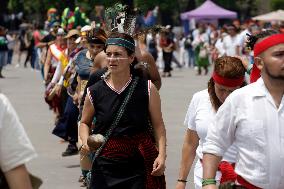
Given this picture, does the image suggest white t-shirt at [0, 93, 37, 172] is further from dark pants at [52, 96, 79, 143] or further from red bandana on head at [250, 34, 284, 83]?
dark pants at [52, 96, 79, 143]

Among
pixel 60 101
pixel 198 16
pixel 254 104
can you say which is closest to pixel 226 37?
pixel 60 101

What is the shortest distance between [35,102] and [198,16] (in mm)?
30337

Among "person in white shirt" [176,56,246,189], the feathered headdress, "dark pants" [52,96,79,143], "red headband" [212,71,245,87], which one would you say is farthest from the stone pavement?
"red headband" [212,71,245,87]

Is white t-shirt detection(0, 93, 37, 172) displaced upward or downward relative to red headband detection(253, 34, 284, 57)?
downward

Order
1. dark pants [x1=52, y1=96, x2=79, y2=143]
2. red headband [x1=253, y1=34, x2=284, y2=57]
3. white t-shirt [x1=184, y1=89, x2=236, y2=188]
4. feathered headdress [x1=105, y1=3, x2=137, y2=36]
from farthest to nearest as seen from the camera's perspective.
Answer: dark pants [x1=52, y1=96, x2=79, y2=143], feathered headdress [x1=105, y1=3, x2=137, y2=36], white t-shirt [x1=184, y1=89, x2=236, y2=188], red headband [x1=253, y1=34, x2=284, y2=57]

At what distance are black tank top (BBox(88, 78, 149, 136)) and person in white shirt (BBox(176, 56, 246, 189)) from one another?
323mm

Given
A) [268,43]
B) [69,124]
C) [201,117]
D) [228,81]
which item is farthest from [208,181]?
[69,124]

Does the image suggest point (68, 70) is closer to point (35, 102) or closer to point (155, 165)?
point (155, 165)

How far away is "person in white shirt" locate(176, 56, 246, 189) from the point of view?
6219 millimetres

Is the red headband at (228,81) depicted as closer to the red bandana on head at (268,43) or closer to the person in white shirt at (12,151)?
the red bandana on head at (268,43)

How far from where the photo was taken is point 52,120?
17734mm

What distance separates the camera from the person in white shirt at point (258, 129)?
5.02 metres

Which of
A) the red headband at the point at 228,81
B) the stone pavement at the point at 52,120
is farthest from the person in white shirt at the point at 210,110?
the stone pavement at the point at 52,120

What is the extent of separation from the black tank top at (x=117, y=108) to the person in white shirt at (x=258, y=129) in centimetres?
162
